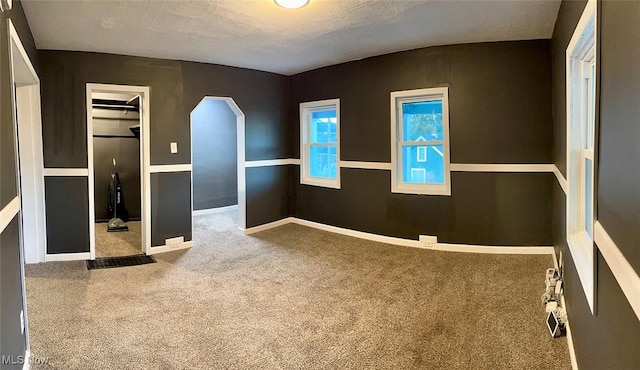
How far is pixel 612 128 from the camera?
1.31 meters

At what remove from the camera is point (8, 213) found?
193 centimetres

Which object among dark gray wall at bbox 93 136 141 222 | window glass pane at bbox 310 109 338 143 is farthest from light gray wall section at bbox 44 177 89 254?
window glass pane at bbox 310 109 338 143

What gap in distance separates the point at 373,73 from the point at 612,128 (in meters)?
3.75

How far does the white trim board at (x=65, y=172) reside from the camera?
13.9ft

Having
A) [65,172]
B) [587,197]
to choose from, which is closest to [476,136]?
[587,197]

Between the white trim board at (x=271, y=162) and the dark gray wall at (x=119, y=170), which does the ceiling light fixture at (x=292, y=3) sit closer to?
the white trim board at (x=271, y=162)

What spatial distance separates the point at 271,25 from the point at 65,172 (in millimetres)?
2724

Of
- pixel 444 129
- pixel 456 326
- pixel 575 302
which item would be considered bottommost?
pixel 456 326

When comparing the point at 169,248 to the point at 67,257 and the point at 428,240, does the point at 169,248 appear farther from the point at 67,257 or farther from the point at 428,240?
the point at 428,240

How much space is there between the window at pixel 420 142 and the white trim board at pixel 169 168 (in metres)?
2.46

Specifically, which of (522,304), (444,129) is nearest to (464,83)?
(444,129)

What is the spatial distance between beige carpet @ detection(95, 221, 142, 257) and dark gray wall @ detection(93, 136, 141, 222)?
1.45 ft

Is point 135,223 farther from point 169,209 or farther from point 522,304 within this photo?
point 522,304

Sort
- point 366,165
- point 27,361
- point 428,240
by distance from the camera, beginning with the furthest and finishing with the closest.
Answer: point 366,165 < point 428,240 < point 27,361
